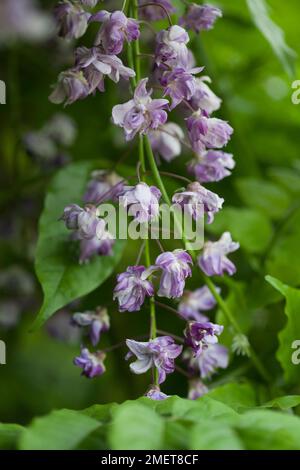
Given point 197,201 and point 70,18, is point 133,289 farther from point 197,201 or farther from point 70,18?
point 70,18

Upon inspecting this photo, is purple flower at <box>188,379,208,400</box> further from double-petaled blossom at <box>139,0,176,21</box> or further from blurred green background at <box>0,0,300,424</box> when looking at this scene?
double-petaled blossom at <box>139,0,176,21</box>

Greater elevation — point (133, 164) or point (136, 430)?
point (133, 164)

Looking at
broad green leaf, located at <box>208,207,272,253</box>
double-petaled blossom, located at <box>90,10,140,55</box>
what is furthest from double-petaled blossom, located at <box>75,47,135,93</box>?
broad green leaf, located at <box>208,207,272,253</box>

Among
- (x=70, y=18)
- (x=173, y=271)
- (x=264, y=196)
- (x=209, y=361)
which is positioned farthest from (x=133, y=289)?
(x=264, y=196)

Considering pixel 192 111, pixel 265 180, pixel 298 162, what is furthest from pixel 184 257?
pixel 265 180
